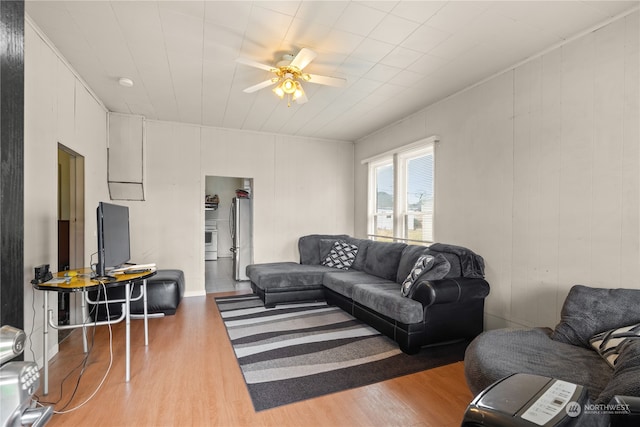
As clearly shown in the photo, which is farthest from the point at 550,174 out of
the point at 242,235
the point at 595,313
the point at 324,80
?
the point at 242,235

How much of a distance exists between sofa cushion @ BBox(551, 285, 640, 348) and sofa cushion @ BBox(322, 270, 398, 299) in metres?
1.87

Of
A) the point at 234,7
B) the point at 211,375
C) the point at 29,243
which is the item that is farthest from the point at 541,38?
the point at 29,243

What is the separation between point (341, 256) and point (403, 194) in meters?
1.36

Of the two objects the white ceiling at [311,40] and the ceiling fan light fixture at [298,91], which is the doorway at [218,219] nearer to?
the white ceiling at [311,40]

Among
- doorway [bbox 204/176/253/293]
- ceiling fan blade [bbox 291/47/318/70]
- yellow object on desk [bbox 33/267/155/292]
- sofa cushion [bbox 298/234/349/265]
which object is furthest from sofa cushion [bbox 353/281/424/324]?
doorway [bbox 204/176/253/293]

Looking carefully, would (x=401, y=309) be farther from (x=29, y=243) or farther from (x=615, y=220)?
(x=29, y=243)

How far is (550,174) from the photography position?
263 centimetres

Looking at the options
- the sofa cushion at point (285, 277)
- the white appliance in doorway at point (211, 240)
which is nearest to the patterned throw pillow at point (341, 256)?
the sofa cushion at point (285, 277)

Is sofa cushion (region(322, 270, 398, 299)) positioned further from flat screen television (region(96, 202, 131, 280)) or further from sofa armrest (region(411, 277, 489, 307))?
flat screen television (region(96, 202, 131, 280))

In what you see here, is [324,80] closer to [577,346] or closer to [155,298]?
[577,346]

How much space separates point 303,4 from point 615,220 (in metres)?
2.74

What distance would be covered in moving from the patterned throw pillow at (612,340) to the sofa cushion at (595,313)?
3.1 inches

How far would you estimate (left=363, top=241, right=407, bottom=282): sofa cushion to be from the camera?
12.7 feet

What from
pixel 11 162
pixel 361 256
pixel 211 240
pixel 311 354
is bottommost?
pixel 311 354
